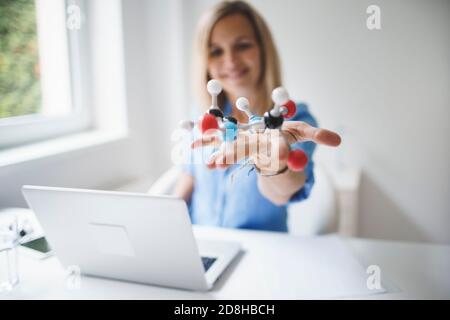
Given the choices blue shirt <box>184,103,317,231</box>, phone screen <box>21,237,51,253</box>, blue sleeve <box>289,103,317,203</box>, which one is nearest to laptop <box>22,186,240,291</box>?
phone screen <box>21,237,51,253</box>

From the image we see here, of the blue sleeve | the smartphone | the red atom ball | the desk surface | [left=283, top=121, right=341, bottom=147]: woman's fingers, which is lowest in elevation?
the desk surface

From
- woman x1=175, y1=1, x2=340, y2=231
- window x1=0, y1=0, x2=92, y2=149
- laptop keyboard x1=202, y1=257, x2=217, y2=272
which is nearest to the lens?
laptop keyboard x1=202, y1=257, x2=217, y2=272

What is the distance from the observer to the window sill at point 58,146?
1053 mm

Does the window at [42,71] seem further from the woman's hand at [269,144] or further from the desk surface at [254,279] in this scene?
the woman's hand at [269,144]

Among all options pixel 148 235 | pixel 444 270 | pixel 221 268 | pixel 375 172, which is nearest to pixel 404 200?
pixel 375 172

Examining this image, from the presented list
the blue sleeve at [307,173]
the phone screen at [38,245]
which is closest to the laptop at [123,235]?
the phone screen at [38,245]

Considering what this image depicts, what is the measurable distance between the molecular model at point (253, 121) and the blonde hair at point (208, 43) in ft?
1.40

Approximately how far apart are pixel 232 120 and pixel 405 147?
4.66 feet

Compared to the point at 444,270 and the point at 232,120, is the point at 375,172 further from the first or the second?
the point at 232,120

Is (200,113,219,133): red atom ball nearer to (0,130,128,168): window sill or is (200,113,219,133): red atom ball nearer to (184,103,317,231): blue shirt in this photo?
(184,103,317,231): blue shirt

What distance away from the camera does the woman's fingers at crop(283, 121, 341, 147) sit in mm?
479

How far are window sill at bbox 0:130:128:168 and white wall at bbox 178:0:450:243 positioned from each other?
0.71 m

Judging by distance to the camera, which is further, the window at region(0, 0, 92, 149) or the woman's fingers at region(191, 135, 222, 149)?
the window at region(0, 0, 92, 149)
